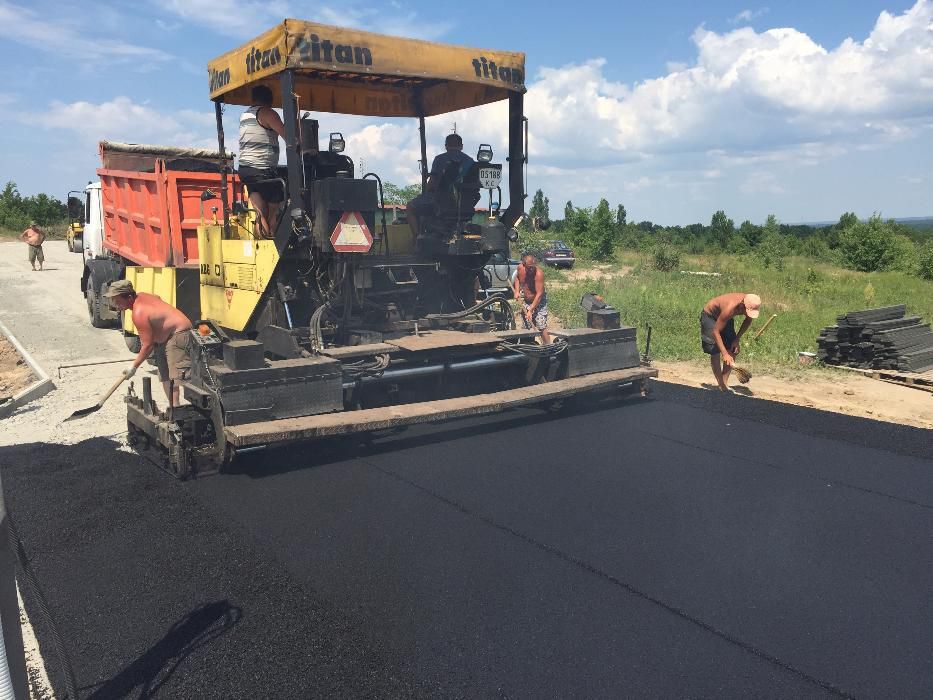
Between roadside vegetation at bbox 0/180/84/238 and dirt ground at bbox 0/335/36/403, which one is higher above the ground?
roadside vegetation at bbox 0/180/84/238

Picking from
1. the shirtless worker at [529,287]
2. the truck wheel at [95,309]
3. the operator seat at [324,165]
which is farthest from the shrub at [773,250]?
the operator seat at [324,165]

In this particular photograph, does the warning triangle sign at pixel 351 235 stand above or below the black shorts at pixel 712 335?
above

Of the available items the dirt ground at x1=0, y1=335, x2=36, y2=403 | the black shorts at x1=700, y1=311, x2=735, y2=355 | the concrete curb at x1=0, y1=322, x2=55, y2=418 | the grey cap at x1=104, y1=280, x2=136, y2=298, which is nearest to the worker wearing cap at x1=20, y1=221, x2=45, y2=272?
the dirt ground at x1=0, y1=335, x2=36, y2=403

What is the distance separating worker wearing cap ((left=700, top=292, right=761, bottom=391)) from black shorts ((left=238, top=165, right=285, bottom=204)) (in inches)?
173

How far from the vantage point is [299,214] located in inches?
199

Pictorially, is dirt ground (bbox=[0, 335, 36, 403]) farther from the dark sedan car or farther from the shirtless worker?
the dark sedan car

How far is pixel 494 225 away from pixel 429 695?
410 centimetres

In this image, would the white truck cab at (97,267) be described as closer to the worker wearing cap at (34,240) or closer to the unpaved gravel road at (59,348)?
the unpaved gravel road at (59,348)

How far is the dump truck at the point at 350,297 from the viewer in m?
4.88

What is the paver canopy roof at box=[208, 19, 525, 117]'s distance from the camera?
4.91m

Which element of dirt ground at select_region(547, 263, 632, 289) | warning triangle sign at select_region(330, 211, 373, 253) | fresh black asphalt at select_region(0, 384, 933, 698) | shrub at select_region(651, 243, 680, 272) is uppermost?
warning triangle sign at select_region(330, 211, 373, 253)

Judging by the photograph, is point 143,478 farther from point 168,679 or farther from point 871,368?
point 871,368

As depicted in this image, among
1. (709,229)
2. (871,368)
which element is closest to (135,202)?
(871,368)

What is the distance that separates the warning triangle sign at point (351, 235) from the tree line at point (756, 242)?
10.2m
